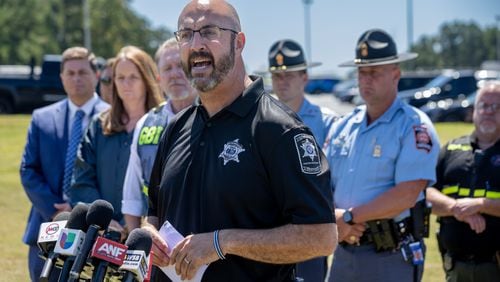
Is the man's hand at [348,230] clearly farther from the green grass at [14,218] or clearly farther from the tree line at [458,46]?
the tree line at [458,46]

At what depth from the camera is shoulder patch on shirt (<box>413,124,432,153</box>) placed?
538 cm

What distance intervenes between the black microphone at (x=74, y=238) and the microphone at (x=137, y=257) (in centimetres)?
18

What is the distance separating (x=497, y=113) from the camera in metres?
6.34

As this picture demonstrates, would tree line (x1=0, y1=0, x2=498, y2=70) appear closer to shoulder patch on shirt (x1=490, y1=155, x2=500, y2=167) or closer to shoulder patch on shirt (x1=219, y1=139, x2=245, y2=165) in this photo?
shoulder patch on shirt (x1=490, y1=155, x2=500, y2=167)

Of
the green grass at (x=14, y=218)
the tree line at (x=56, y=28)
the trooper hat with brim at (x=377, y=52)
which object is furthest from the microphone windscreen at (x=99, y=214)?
the tree line at (x=56, y=28)

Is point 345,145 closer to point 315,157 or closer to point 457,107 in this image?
point 315,157

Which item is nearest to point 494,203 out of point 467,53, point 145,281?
point 145,281

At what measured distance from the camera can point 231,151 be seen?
3.41 metres

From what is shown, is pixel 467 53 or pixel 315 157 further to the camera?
pixel 467 53

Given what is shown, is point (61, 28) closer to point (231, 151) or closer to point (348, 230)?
point (348, 230)

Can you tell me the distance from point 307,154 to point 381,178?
223cm

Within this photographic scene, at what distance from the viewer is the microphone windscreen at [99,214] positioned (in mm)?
3187

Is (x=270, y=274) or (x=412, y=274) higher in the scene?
(x=270, y=274)

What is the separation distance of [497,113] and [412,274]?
1.54m
